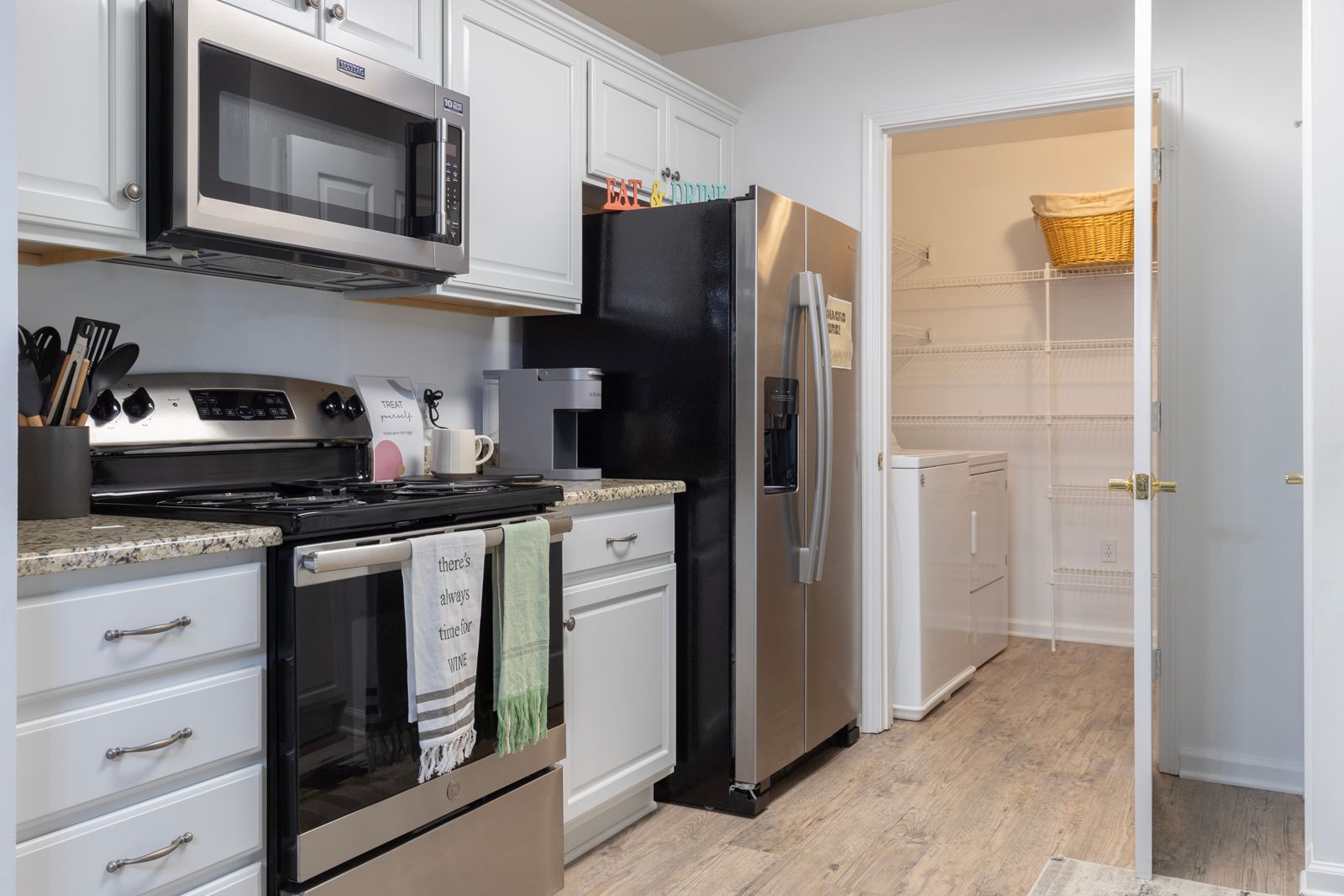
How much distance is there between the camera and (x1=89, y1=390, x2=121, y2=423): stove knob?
1.91 meters

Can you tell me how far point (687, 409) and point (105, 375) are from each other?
1425 millimetres

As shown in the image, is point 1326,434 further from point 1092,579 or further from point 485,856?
point 1092,579

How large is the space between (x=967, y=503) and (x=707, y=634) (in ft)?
5.80

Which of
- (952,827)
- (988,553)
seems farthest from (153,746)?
(988,553)

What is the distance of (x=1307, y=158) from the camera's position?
223 cm

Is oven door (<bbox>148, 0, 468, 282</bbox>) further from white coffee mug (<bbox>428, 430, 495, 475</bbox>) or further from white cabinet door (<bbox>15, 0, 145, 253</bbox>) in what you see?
white coffee mug (<bbox>428, 430, 495, 475</bbox>)

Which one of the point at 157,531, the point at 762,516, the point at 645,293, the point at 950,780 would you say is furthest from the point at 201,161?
the point at 950,780

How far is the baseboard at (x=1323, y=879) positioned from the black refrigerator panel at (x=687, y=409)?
→ 1.32 meters

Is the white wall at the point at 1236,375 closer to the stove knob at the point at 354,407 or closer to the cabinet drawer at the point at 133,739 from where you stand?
the stove knob at the point at 354,407

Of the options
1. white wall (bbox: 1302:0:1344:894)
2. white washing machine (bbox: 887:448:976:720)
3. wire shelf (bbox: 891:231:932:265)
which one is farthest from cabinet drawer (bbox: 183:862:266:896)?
wire shelf (bbox: 891:231:932:265)

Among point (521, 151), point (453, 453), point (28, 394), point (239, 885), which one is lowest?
point (239, 885)

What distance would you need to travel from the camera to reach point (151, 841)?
1437 millimetres

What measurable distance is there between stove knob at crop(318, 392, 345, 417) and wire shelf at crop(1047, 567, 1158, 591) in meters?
3.65

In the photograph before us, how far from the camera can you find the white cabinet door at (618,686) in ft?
7.87
